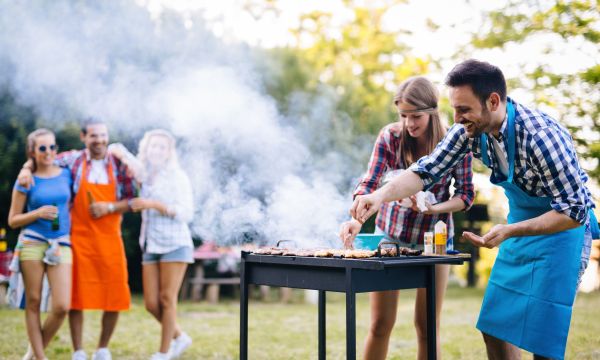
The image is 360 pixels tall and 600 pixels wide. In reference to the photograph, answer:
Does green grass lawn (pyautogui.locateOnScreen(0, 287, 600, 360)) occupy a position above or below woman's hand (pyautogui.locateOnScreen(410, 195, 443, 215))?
below

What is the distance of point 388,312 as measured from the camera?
11.9ft

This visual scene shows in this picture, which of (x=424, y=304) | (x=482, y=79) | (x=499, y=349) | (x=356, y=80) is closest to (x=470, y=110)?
(x=482, y=79)

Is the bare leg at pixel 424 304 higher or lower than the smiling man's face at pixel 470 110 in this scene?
lower

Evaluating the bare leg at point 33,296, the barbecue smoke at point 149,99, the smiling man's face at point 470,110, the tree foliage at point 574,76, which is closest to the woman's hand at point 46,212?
the bare leg at point 33,296

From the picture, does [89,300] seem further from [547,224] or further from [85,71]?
[547,224]

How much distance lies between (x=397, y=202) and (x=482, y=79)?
1.03 meters

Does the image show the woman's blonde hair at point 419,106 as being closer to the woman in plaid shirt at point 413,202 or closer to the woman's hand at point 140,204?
the woman in plaid shirt at point 413,202

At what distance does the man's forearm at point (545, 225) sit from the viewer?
2654mm

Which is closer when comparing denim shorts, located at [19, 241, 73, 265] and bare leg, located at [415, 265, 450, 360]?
bare leg, located at [415, 265, 450, 360]

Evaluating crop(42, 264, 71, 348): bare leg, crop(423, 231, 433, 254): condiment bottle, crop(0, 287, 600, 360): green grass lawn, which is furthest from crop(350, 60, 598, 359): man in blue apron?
crop(42, 264, 71, 348): bare leg

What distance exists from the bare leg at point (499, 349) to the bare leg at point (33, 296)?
10.4 feet

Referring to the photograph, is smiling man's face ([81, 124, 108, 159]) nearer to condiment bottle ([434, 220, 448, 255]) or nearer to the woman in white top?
the woman in white top

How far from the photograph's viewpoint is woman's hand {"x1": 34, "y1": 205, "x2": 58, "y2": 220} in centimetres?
474

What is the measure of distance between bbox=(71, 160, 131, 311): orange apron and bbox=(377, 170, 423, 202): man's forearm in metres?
2.68
